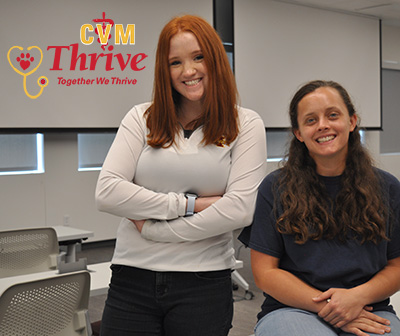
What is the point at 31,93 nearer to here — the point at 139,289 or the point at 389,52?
the point at 139,289

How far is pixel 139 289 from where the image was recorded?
5.06 ft

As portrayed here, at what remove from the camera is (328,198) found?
5.44 ft

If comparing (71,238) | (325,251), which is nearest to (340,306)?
(325,251)

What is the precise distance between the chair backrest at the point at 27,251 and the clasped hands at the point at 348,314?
2304mm

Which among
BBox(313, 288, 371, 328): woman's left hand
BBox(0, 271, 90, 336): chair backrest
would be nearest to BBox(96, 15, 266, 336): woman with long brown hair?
BBox(313, 288, 371, 328): woman's left hand

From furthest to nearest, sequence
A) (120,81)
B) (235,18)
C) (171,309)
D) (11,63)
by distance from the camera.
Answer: (235,18), (120,81), (11,63), (171,309)

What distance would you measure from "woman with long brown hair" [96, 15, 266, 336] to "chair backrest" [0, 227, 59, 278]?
6.34 ft

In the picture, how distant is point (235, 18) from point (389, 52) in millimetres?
3885

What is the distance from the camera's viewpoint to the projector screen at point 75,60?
19.7 feet

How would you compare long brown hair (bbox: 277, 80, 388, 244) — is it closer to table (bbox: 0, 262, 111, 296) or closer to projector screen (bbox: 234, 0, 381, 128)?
table (bbox: 0, 262, 111, 296)

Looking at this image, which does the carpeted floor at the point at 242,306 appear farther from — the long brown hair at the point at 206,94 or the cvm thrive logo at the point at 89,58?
the long brown hair at the point at 206,94

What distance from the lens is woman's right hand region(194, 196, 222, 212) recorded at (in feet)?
5.21

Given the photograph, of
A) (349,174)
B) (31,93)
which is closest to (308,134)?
(349,174)

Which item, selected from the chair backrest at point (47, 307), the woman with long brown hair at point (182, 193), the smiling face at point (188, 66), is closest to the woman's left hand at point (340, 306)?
the woman with long brown hair at point (182, 193)
